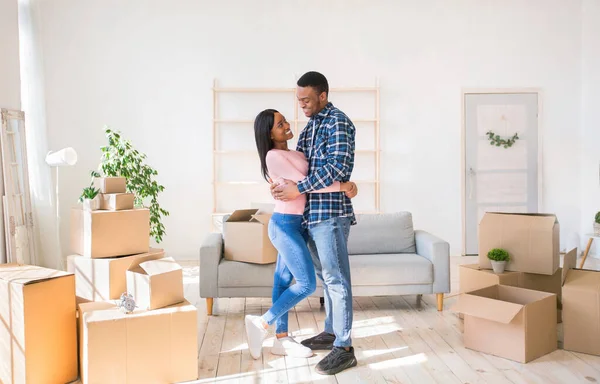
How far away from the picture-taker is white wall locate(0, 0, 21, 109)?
3.69 meters

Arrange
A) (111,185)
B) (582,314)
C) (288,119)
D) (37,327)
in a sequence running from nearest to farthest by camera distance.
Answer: (37,327)
(582,314)
(111,185)
(288,119)

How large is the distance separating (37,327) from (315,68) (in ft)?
15.3

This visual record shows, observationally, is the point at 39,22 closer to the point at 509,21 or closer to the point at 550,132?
the point at 509,21

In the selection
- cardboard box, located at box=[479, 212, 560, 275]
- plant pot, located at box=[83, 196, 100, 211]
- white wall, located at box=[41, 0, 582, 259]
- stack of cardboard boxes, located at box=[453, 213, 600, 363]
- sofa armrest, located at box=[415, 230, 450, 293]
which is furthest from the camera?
white wall, located at box=[41, 0, 582, 259]

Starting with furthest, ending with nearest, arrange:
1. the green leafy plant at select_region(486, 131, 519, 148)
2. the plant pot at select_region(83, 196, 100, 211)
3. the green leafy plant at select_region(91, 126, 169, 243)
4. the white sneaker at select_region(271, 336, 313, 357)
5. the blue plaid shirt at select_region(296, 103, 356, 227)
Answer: the green leafy plant at select_region(486, 131, 519, 148) < the green leafy plant at select_region(91, 126, 169, 243) < the plant pot at select_region(83, 196, 100, 211) < the white sneaker at select_region(271, 336, 313, 357) < the blue plaid shirt at select_region(296, 103, 356, 227)

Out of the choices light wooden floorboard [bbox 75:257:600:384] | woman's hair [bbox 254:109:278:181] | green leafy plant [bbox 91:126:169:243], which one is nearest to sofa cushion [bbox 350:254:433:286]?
light wooden floorboard [bbox 75:257:600:384]

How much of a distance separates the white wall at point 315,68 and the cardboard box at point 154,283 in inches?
143

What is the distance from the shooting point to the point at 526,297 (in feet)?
10.0

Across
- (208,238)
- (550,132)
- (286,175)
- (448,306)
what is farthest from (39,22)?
(550,132)

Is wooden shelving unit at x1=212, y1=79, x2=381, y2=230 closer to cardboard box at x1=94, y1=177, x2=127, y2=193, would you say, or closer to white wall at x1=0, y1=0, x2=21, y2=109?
white wall at x1=0, y1=0, x2=21, y2=109

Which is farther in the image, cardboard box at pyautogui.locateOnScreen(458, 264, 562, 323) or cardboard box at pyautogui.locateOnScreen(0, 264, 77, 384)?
cardboard box at pyautogui.locateOnScreen(458, 264, 562, 323)

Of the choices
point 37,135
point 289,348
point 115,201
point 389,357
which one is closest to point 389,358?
point 389,357

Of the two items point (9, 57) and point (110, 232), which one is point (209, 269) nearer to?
point (110, 232)

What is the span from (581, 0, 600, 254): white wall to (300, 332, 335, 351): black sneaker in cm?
456
